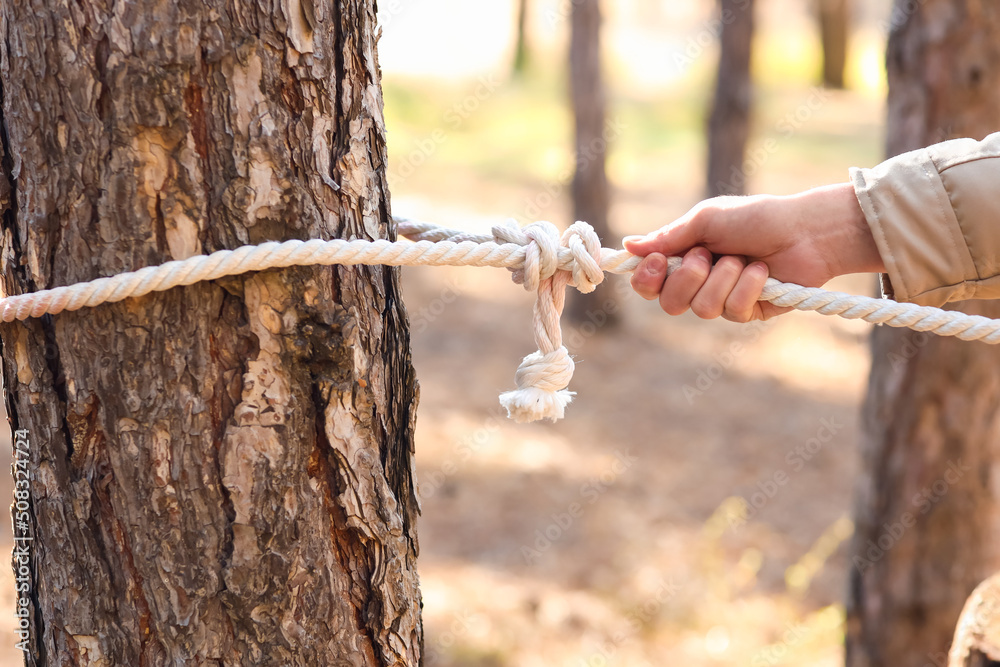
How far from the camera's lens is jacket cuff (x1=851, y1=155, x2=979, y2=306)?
1211mm

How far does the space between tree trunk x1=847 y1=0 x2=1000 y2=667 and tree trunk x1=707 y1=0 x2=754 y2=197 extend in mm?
4329

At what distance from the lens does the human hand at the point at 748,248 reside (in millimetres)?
1232

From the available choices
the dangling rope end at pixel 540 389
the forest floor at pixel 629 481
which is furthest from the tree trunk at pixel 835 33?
the dangling rope end at pixel 540 389

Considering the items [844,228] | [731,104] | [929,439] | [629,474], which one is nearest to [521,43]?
[731,104]

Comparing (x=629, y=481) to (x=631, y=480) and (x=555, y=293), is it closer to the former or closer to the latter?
(x=631, y=480)

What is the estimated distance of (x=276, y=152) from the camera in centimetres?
95

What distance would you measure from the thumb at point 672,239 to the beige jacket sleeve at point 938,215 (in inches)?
10.2

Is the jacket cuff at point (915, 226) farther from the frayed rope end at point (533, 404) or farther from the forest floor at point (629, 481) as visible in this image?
the forest floor at point (629, 481)

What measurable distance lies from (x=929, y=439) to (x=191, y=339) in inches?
86.0

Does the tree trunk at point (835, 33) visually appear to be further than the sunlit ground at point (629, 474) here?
Yes

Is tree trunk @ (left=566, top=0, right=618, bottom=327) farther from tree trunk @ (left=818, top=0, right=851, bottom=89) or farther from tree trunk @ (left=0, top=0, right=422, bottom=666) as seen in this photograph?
tree trunk @ (left=818, top=0, right=851, bottom=89)

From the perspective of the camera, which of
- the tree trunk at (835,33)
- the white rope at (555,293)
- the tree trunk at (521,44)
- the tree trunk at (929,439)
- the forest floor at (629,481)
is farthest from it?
the tree trunk at (521,44)

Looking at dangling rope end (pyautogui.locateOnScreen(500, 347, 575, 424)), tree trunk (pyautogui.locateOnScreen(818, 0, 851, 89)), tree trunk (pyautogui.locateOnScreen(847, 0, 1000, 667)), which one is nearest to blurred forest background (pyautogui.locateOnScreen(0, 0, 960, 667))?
tree trunk (pyautogui.locateOnScreen(847, 0, 1000, 667))

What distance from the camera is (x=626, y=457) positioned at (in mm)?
4270
